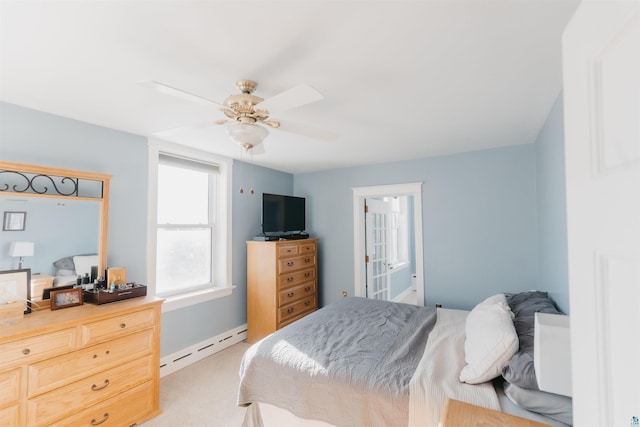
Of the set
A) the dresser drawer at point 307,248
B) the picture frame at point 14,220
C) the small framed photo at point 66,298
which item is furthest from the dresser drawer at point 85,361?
the dresser drawer at point 307,248

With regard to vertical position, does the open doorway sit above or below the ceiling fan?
below

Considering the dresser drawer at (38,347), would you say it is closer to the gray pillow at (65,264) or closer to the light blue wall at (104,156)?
the gray pillow at (65,264)

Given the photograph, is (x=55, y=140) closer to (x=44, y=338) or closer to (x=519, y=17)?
(x=44, y=338)

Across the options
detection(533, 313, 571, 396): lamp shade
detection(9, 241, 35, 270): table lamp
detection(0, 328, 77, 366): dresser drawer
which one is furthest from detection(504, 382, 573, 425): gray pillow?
detection(9, 241, 35, 270): table lamp

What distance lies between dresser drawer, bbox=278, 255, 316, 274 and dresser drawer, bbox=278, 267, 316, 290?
2.4 inches

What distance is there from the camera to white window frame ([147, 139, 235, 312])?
2.88 metres

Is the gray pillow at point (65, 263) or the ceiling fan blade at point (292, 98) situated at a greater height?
the ceiling fan blade at point (292, 98)

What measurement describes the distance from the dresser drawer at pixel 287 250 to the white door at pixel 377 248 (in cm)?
109

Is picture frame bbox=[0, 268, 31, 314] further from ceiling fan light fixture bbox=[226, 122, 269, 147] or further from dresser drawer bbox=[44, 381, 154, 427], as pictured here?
ceiling fan light fixture bbox=[226, 122, 269, 147]

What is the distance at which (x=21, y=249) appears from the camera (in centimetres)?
204

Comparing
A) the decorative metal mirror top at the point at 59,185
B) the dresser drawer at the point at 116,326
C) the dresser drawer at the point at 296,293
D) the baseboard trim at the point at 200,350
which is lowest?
the baseboard trim at the point at 200,350

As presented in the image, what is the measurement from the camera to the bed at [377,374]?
1491mm

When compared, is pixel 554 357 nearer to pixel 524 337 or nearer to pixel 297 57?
pixel 524 337

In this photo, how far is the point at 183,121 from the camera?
7.88 feet
